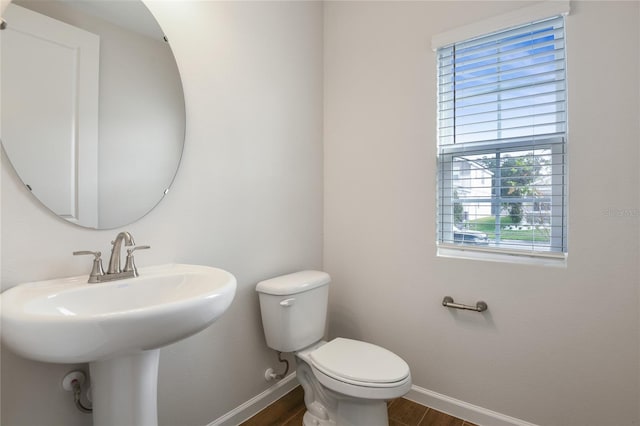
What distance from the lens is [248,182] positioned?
1611mm

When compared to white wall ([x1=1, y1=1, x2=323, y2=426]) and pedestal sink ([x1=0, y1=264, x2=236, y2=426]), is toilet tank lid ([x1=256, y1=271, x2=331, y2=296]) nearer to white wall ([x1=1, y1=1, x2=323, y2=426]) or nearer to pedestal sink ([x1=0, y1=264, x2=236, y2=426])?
Answer: white wall ([x1=1, y1=1, x2=323, y2=426])

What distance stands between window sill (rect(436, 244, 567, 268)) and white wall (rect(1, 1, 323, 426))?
2.70ft

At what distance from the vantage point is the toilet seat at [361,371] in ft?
4.04

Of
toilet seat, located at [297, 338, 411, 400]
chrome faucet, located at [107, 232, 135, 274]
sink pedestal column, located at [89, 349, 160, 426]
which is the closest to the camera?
sink pedestal column, located at [89, 349, 160, 426]

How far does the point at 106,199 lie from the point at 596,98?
6.39ft

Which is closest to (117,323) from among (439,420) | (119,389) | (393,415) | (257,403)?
(119,389)

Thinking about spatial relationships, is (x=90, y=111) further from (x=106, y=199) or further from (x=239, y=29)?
(x=239, y=29)

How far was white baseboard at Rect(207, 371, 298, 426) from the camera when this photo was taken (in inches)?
59.6

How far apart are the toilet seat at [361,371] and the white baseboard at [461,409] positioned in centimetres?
51

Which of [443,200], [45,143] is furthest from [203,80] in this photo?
[443,200]

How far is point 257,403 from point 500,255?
1.45 meters

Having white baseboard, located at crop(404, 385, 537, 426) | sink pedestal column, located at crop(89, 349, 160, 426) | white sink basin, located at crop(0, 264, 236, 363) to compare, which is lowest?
white baseboard, located at crop(404, 385, 537, 426)

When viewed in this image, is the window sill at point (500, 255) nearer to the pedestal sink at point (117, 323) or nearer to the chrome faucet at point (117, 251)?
the pedestal sink at point (117, 323)

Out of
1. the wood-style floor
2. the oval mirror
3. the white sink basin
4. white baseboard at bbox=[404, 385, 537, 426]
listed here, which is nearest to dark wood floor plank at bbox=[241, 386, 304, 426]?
the wood-style floor
